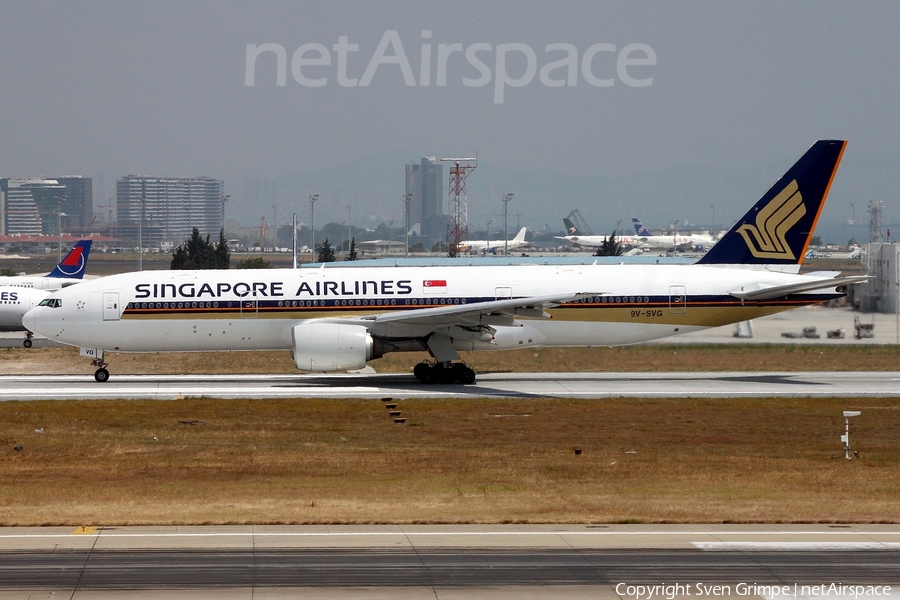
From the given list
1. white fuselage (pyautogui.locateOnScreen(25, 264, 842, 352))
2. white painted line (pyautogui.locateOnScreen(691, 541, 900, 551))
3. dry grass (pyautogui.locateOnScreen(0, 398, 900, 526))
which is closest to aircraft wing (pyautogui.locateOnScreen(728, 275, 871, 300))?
white fuselage (pyautogui.locateOnScreen(25, 264, 842, 352))

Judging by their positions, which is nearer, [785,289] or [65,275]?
[785,289]

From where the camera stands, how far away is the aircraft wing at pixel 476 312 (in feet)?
108

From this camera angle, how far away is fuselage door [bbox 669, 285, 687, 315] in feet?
119

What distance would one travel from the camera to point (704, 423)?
2778 cm

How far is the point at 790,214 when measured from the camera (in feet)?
125

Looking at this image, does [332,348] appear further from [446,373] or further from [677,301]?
[677,301]

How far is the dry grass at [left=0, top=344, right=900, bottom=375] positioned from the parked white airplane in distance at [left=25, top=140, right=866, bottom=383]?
444 centimetres

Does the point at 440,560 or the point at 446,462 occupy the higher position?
the point at 440,560

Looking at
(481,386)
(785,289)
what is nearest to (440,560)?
(481,386)

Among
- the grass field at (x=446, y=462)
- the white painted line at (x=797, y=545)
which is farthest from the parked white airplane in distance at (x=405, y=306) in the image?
the white painted line at (x=797, y=545)

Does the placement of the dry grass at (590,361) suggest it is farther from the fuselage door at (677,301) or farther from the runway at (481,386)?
the fuselage door at (677,301)

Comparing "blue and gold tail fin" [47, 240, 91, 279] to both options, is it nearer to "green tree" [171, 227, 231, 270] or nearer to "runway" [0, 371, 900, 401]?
"green tree" [171, 227, 231, 270]

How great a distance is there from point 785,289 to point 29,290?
43.5 meters

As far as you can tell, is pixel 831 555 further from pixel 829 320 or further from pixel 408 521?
pixel 829 320
